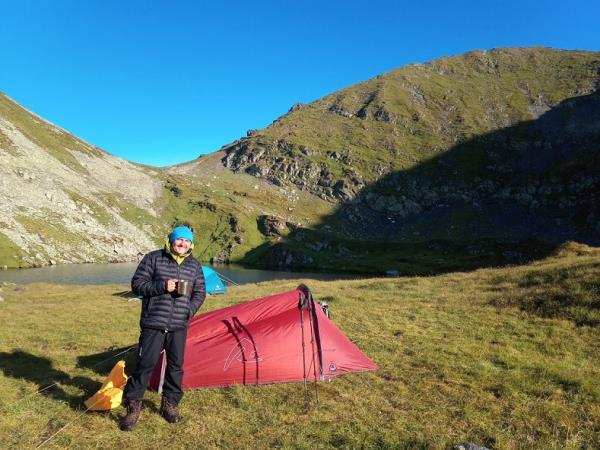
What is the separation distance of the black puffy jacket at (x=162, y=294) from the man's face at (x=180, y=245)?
0.24 meters

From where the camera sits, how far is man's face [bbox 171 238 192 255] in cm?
952

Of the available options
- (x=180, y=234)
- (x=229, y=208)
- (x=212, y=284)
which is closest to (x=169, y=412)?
(x=180, y=234)

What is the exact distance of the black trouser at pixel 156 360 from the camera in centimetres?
923

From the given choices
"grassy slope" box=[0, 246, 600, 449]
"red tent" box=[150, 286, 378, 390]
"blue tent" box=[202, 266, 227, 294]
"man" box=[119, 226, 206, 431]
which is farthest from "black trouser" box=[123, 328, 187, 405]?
"blue tent" box=[202, 266, 227, 294]

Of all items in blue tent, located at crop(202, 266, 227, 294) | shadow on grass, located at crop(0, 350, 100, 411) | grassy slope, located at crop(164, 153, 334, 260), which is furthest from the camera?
grassy slope, located at crop(164, 153, 334, 260)

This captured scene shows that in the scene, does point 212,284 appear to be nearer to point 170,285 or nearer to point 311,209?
point 170,285

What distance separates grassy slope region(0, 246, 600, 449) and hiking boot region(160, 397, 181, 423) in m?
0.22

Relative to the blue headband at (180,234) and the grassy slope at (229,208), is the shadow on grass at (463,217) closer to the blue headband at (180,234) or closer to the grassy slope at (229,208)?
the grassy slope at (229,208)

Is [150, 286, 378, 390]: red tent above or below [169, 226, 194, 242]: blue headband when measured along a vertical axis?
below

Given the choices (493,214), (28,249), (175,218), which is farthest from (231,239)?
(493,214)

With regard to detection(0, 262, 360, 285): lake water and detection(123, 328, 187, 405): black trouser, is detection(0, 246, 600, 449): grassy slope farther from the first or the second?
detection(0, 262, 360, 285): lake water

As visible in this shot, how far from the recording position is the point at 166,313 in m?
9.31

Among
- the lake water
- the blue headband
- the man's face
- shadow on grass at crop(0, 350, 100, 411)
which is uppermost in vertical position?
the blue headband

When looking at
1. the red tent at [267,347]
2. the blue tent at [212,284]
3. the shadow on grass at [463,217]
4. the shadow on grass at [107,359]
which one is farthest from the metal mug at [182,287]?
the shadow on grass at [463,217]
